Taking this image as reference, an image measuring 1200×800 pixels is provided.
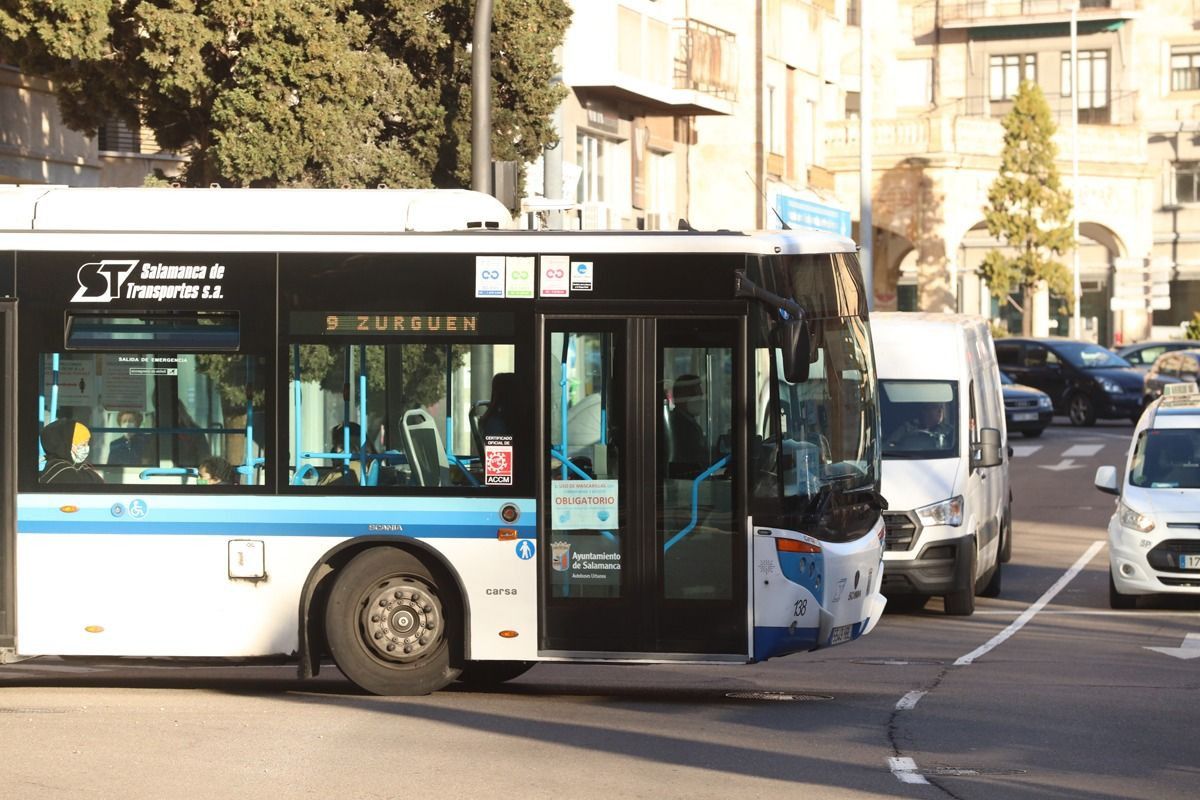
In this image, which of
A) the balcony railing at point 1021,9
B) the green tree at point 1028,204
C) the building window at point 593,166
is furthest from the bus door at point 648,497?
the balcony railing at point 1021,9

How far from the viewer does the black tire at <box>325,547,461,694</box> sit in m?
11.4

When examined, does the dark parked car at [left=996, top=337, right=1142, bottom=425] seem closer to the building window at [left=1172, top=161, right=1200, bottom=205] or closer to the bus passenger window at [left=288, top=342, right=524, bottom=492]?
the building window at [left=1172, top=161, right=1200, bottom=205]

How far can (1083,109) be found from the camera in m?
74.0

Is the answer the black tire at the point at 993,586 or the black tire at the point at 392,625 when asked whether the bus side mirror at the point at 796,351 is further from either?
the black tire at the point at 993,586

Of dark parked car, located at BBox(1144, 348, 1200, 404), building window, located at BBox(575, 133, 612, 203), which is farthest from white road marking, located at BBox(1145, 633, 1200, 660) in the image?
dark parked car, located at BBox(1144, 348, 1200, 404)

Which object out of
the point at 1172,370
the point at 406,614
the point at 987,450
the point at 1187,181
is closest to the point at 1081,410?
the point at 1172,370

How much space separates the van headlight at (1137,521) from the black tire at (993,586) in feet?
4.83

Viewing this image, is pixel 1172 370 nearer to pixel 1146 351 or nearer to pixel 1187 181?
pixel 1146 351

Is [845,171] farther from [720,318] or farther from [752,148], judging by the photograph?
[720,318]

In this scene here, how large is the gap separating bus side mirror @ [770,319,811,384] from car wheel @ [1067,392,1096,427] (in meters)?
35.1

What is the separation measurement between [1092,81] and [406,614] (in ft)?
217

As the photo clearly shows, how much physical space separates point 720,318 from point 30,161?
15.6 metres

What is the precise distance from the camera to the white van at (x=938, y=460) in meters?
16.1

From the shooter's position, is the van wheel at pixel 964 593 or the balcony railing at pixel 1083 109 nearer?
the van wheel at pixel 964 593
